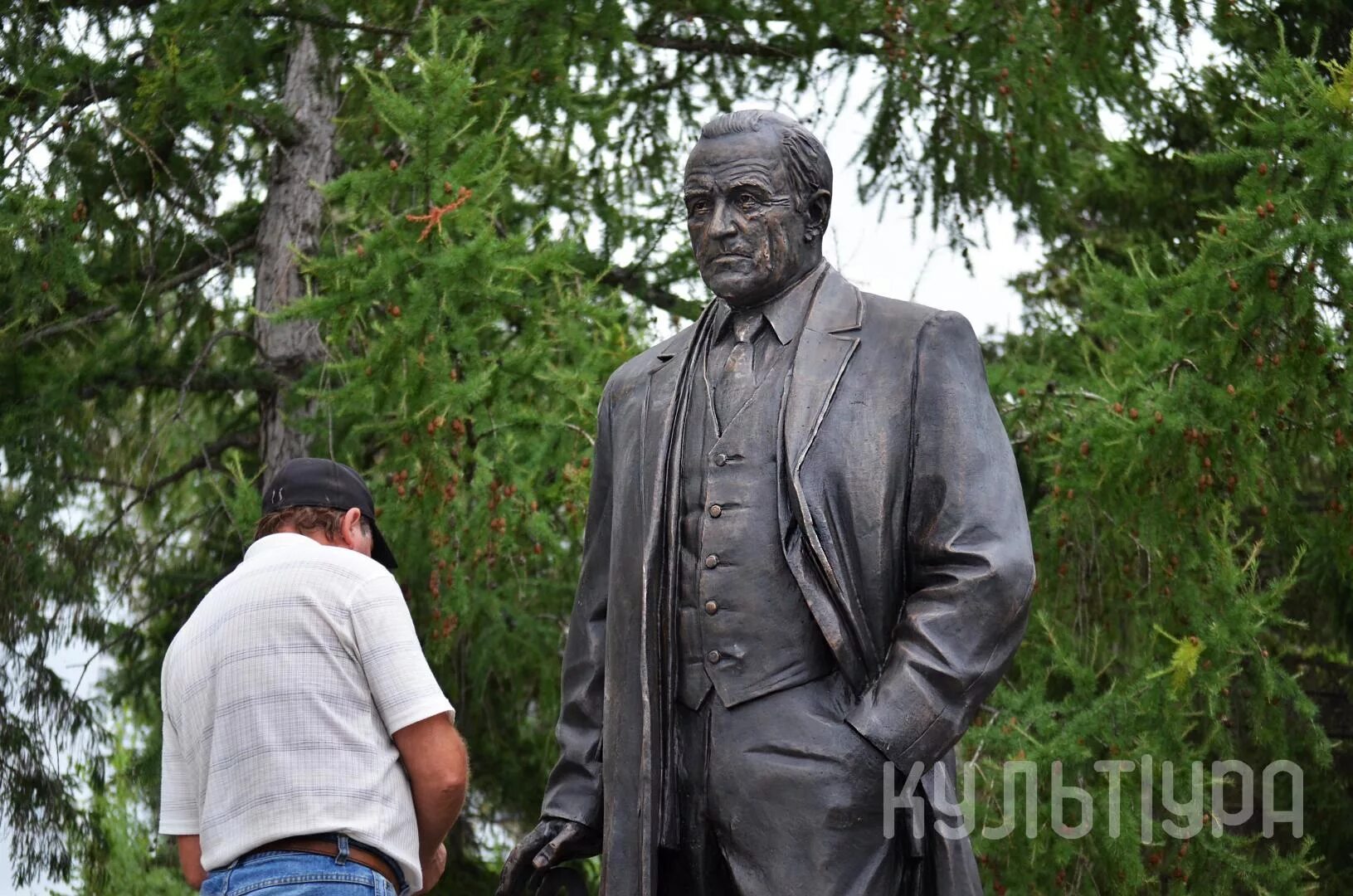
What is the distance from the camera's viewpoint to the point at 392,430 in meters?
8.21

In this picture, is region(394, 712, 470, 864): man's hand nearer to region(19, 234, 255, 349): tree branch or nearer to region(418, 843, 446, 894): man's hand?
region(418, 843, 446, 894): man's hand

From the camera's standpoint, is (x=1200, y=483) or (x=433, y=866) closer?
(x=433, y=866)

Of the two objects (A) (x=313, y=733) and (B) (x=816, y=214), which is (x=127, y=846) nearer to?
(A) (x=313, y=733)

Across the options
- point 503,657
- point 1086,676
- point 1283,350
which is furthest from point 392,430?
point 1283,350

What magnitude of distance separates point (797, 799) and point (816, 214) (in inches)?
42.1

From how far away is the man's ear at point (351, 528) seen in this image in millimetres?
4219

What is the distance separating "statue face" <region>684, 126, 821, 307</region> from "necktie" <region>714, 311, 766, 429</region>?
0.07m

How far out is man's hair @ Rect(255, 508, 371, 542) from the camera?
420 centimetres

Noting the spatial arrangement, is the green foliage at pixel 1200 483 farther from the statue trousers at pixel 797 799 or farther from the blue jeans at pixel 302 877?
the statue trousers at pixel 797 799

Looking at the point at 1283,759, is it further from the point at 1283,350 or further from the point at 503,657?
the point at 503,657

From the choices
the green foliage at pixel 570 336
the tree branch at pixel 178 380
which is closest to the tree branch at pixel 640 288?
the green foliage at pixel 570 336

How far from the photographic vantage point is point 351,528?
4.23 m

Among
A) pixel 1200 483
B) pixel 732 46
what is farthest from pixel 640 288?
pixel 1200 483

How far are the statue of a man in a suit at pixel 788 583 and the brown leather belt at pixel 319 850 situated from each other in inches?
14.6
